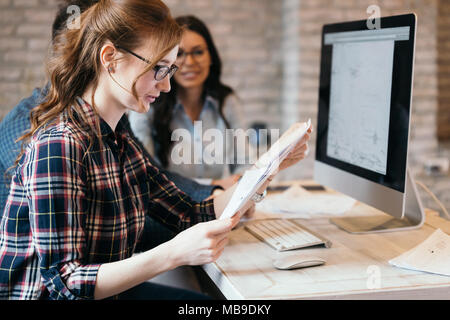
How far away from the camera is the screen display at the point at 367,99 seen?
1.13 meters

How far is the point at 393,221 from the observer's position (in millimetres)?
1367

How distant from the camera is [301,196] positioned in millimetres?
1668

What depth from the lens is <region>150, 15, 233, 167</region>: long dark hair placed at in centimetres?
217

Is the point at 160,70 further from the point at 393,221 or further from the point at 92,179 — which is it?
the point at 393,221

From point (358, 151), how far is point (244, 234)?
0.38m

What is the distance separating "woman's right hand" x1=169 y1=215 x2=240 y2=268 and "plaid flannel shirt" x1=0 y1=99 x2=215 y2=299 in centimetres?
16

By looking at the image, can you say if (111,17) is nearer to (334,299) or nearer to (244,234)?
(244,234)

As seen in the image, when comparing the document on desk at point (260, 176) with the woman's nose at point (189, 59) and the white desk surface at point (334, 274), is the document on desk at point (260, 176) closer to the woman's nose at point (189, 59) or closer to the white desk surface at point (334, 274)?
the white desk surface at point (334, 274)

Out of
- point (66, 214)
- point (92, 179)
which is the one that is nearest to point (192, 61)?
point (92, 179)

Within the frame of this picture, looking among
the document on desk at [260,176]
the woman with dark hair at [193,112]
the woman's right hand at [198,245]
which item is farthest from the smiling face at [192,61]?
the woman's right hand at [198,245]

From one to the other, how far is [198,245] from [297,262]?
0.21 metres

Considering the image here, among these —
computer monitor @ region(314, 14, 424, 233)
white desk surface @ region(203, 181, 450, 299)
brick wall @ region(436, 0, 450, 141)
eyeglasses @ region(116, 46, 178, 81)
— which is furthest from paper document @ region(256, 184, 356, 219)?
brick wall @ region(436, 0, 450, 141)

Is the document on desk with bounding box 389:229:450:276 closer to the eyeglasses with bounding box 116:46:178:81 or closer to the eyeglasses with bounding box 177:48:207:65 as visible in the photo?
the eyeglasses with bounding box 116:46:178:81
